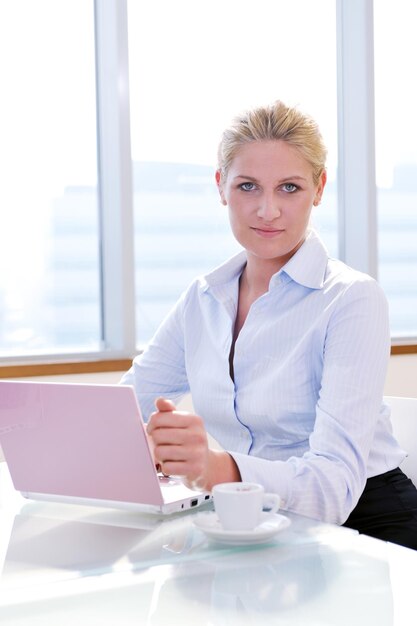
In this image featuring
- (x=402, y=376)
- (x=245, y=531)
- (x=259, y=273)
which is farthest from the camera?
(x=402, y=376)

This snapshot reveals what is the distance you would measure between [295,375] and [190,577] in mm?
666

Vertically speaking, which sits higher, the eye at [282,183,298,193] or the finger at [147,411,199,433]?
the eye at [282,183,298,193]

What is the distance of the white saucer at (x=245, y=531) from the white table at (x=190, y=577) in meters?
0.01

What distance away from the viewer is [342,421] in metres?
1.42

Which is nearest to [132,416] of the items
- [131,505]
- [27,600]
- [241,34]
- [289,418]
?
[131,505]

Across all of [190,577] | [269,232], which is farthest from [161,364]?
[190,577]

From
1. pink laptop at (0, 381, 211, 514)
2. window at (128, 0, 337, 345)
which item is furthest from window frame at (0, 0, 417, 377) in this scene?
pink laptop at (0, 381, 211, 514)

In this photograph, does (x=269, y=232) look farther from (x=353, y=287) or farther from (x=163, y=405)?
(x=163, y=405)

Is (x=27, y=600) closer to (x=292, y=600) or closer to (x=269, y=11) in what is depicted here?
(x=292, y=600)

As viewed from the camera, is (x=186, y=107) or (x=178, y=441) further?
(x=186, y=107)

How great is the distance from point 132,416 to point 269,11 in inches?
117

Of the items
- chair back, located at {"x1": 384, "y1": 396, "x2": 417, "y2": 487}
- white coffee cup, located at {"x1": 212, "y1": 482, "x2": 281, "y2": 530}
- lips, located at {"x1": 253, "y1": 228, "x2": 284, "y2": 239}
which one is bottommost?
chair back, located at {"x1": 384, "y1": 396, "x2": 417, "y2": 487}

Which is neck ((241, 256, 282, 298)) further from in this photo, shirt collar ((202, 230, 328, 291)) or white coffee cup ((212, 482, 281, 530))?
white coffee cup ((212, 482, 281, 530))

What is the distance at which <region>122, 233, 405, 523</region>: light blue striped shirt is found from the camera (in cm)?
139
